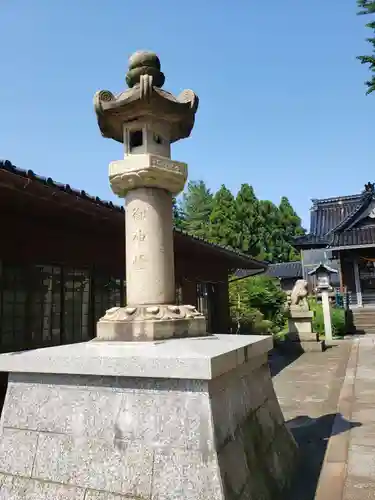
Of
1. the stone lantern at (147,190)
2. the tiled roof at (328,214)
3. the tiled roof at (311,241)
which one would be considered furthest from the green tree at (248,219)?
the stone lantern at (147,190)

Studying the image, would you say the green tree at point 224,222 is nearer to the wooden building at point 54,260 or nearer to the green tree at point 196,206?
the green tree at point 196,206

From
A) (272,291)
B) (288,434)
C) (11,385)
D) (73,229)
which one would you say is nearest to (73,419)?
(11,385)

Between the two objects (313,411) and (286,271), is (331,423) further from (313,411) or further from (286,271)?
(286,271)

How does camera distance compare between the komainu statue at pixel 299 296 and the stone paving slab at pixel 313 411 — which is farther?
the komainu statue at pixel 299 296

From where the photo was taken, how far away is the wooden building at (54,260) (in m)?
5.07

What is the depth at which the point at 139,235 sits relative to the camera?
3734mm

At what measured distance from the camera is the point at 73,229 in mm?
6898

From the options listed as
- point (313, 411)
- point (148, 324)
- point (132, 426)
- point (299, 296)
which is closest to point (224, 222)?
point (299, 296)

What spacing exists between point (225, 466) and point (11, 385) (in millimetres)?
1722

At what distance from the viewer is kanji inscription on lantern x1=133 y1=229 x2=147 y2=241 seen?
372cm

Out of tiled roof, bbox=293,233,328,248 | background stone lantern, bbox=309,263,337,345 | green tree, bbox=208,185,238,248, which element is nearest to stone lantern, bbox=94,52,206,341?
background stone lantern, bbox=309,263,337,345

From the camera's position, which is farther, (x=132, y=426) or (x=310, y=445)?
(x=310, y=445)

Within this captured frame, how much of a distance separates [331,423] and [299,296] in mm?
9427

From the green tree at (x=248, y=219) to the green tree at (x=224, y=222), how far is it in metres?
0.71
